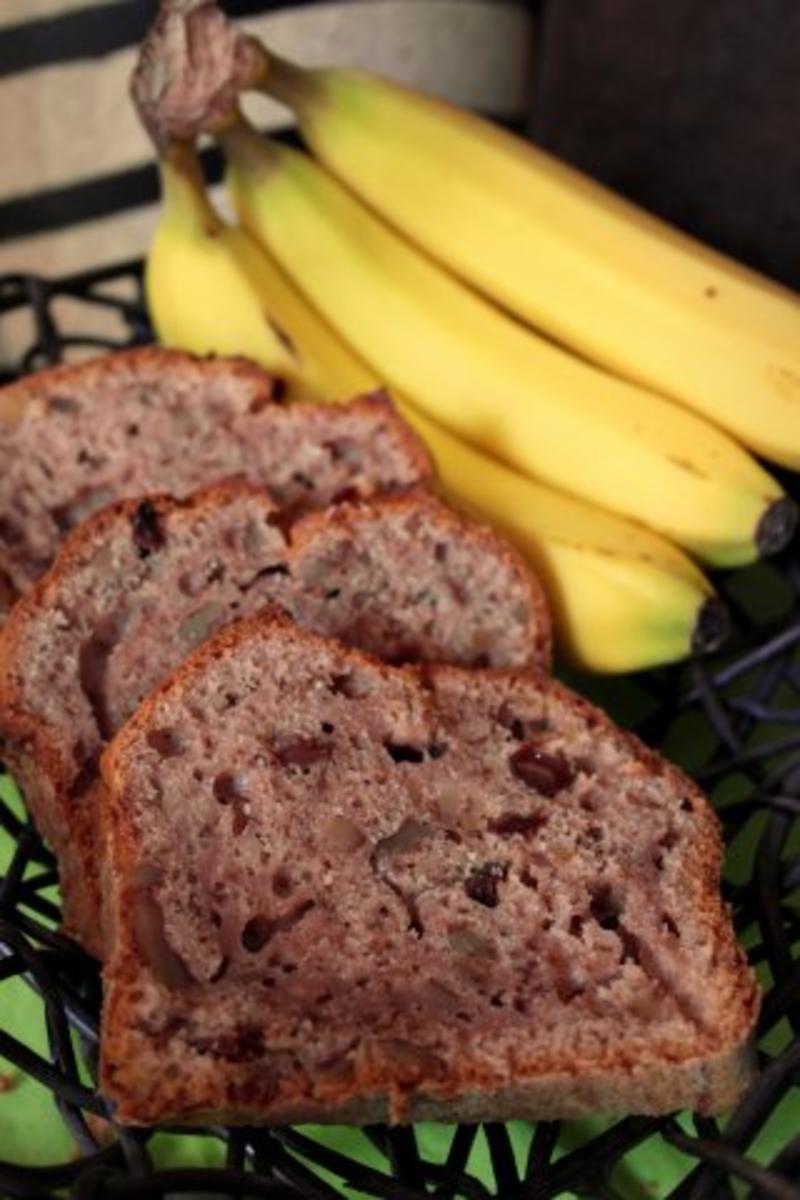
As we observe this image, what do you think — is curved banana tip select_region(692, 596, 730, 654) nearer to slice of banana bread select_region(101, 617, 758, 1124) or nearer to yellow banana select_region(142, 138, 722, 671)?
yellow banana select_region(142, 138, 722, 671)

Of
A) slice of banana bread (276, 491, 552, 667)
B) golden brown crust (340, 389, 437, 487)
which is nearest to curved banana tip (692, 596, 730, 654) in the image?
slice of banana bread (276, 491, 552, 667)

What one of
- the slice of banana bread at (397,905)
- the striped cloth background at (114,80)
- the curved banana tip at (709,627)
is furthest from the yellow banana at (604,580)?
the striped cloth background at (114,80)

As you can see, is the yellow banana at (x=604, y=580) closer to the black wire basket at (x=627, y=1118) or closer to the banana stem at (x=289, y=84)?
the black wire basket at (x=627, y=1118)

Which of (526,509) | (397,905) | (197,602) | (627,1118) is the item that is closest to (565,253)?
(526,509)

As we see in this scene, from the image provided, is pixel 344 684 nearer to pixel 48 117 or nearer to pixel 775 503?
pixel 775 503

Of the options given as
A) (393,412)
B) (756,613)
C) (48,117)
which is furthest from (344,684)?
(48,117)

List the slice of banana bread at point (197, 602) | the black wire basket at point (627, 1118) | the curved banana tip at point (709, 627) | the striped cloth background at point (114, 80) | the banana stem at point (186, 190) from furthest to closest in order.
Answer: the striped cloth background at point (114, 80) → the banana stem at point (186, 190) → the curved banana tip at point (709, 627) → the slice of banana bread at point (197, 602) → the black wire basket at point (627, 1118)
